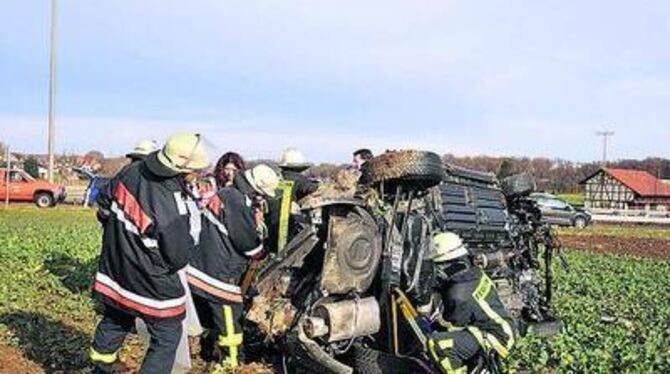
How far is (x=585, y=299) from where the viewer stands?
12.0 meters

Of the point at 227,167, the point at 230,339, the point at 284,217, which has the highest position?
the point at 227,167

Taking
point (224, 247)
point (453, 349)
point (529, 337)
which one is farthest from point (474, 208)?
point (453, 349)

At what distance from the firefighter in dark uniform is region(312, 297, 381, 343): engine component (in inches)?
51.6

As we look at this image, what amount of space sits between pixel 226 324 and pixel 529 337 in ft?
9.24

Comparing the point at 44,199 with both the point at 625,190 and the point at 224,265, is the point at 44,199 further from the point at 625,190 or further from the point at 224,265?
the point at 625,190

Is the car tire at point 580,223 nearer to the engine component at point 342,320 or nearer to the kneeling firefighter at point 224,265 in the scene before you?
the kneeling firefighter at point 224,265

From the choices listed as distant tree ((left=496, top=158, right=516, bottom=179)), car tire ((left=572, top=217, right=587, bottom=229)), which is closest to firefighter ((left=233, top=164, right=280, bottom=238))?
distant tree ((left=496, top=158, right=516, bottom=179))

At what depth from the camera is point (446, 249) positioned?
5855 millimetres

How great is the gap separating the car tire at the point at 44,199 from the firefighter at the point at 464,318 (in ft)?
98.0

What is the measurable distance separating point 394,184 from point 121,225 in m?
1.97

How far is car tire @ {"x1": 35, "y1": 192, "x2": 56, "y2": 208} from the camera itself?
33.5 meters

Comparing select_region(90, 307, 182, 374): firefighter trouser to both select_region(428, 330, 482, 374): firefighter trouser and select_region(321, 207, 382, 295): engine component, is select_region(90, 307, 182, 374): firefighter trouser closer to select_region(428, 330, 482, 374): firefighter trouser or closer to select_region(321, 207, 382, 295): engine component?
select_region(321, 207, 382, 295): engine component

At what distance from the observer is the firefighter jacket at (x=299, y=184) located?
7.60 metres

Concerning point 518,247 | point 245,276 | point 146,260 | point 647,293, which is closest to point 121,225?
point 146,260
